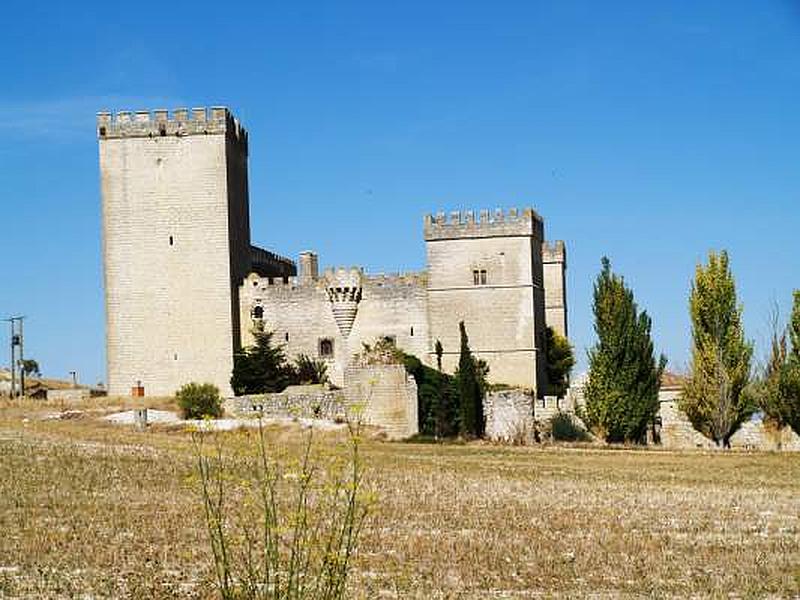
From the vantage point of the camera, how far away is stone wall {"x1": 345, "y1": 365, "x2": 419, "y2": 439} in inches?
1374

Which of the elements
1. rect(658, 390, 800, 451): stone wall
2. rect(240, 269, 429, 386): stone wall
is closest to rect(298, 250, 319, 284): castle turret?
rect(240, 269, 429, 386): stone wall

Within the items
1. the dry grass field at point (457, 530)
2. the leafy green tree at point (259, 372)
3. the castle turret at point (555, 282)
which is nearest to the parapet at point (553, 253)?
the castle turret at point (555, 282)

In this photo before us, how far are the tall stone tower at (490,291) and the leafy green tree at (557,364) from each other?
2.67 metres

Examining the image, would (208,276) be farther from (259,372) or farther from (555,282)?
(555,282)

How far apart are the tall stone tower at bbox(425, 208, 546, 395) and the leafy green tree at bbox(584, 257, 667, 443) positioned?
2982 mm

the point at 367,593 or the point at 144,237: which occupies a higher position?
the point at 144,237

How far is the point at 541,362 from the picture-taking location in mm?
42438

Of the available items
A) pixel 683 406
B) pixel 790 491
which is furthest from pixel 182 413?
pixel 790 491

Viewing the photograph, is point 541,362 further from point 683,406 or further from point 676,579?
point 676,579

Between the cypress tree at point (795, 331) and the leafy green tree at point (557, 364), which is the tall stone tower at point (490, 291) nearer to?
the leafy green tree at point (557, 364)

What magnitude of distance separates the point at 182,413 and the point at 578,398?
1225 cm

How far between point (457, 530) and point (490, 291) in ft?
88.0

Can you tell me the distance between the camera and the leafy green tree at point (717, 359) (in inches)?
1475

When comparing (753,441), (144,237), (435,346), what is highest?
(144,237)
